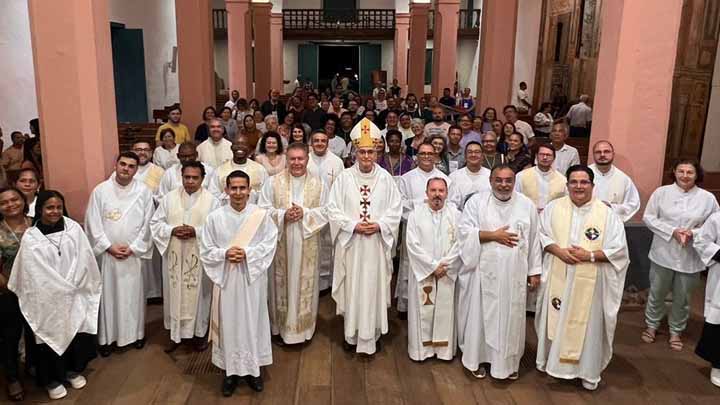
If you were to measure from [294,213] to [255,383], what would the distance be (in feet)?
5.04

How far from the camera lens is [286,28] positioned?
2920 centimetres

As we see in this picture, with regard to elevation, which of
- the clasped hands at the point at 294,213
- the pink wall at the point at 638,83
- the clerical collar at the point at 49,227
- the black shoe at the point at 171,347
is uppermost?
the pink wall at the point at 638,83

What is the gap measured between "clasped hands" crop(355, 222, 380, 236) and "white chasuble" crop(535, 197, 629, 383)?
4.72 ft

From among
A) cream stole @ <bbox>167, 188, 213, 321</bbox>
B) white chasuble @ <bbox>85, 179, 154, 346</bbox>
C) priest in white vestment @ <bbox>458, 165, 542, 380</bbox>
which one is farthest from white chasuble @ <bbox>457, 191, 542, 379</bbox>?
white chasuble @ <bbox>85, 179, 154, 346</bbox>

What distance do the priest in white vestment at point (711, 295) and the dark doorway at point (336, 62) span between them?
2774cm

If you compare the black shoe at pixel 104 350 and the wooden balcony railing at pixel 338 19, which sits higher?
the wooden balcony railing at pixel 338 19

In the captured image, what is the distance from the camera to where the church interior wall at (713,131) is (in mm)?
10281

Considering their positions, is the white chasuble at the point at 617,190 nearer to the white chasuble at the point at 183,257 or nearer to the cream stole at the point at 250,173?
the cream stole at the point at 250,173

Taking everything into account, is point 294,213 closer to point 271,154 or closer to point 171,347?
point 271,154

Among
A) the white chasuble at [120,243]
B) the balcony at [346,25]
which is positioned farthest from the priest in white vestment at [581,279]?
the balcony at [346,25]

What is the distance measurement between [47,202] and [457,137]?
4730 mm

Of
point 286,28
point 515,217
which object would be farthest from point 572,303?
point 286,28

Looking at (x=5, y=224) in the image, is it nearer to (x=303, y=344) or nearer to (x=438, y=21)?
(x=303, y=344)

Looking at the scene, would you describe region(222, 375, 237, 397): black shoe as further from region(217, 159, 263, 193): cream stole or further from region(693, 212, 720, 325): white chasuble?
region(693, 212, 720, 325): white chasuble
